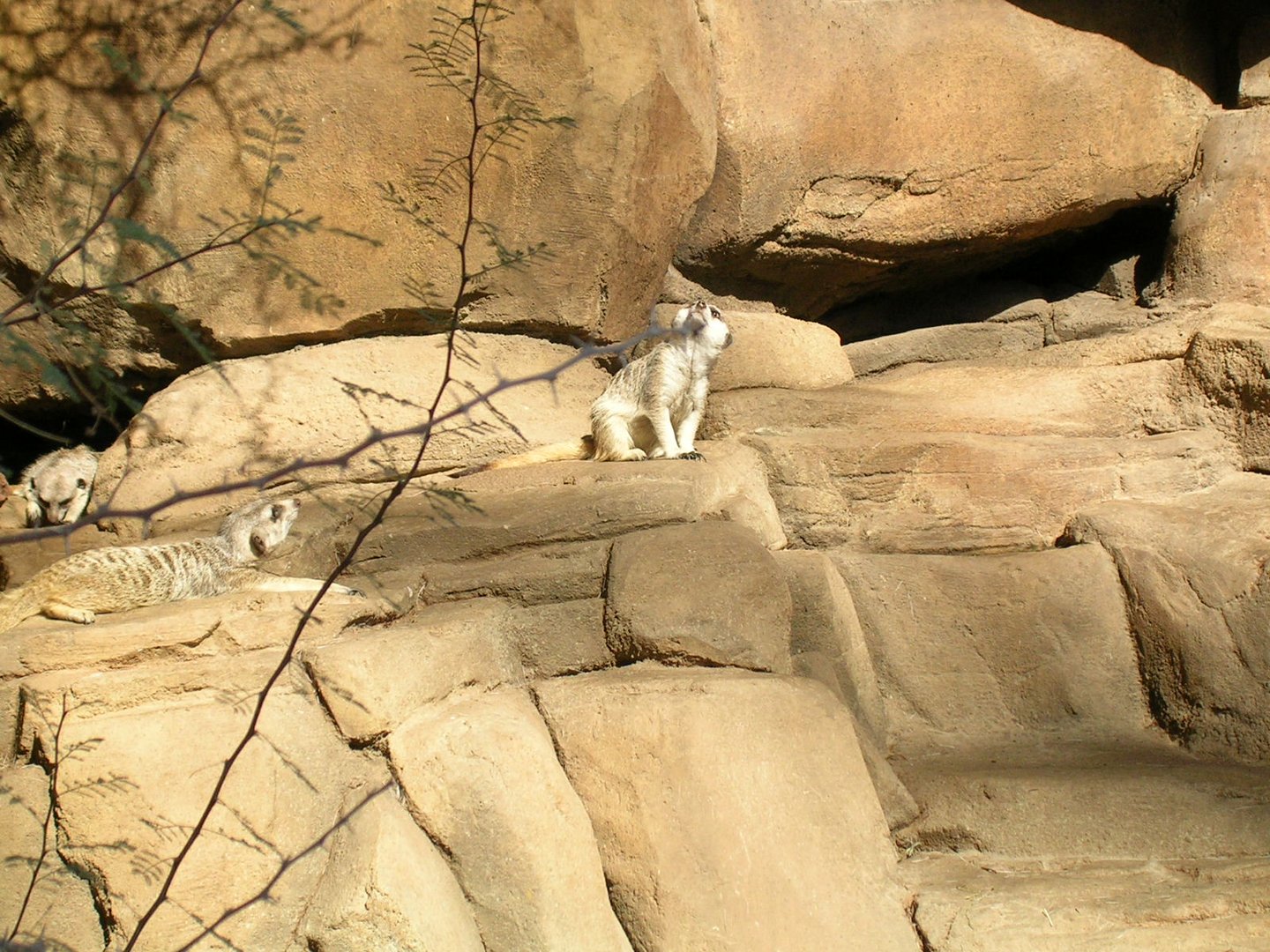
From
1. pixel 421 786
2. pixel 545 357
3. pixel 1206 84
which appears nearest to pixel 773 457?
pixel 545 357

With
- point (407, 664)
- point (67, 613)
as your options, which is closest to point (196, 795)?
point (407, 664)

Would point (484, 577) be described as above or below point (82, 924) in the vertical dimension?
above

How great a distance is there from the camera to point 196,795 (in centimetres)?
328

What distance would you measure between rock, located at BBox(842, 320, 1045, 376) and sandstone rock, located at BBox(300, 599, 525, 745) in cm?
Answer: 351

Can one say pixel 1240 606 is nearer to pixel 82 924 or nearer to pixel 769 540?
pixel 769 540

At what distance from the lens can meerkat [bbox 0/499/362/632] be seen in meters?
4.07

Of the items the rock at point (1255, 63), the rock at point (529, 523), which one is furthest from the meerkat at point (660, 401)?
the rock at point (1255, 63)

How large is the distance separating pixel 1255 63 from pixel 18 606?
6.80 m

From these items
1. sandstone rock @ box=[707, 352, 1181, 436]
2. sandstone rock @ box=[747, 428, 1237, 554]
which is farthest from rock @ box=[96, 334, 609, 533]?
sandstone rock @ box=[747, 428, 1237, 554]

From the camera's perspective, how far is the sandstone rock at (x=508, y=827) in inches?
132

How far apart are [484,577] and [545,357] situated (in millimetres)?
1945

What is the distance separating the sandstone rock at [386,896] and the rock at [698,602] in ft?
3.27

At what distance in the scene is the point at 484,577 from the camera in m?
4.15

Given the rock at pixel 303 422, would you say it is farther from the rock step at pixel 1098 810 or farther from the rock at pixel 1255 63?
the rock at pixel 1255 63
